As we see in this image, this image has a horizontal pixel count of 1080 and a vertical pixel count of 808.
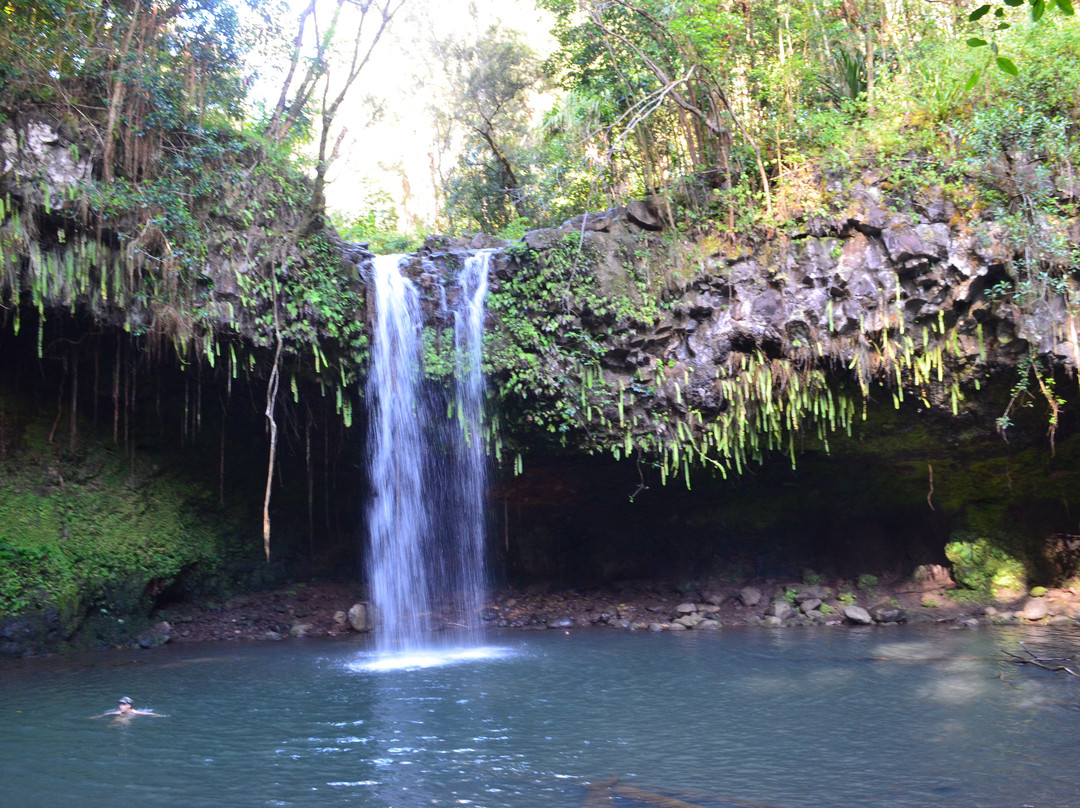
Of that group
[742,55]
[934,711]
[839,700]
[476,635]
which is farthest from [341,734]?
[742,55]

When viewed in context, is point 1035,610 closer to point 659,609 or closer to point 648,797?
point 659,609

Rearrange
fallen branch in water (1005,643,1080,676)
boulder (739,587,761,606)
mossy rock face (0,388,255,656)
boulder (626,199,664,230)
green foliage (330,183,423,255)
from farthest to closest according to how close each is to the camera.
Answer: green foliage (330,183,423,255)
boulder (739,587,761,606)
boulder (626,199,664,230)
mossy rock face (0,388,255,656)
fallen branch in water (1005,643,1080,676)

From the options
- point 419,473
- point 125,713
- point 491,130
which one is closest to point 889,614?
point 419,473

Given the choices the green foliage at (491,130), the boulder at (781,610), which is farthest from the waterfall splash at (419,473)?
the green foliage at (491,130)

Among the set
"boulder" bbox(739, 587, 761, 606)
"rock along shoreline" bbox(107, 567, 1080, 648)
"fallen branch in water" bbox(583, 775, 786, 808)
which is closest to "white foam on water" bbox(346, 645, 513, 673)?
"rock along shoreline" bbox(107, 567, 1080, 648)

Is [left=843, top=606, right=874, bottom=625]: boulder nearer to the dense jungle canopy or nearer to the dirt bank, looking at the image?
the dirt bank

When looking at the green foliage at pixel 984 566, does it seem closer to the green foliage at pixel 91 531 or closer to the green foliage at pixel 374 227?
the green foliage at pixel 374 227

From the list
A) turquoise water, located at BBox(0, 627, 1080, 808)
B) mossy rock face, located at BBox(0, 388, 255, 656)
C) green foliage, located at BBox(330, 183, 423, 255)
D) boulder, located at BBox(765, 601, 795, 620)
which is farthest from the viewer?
green foliage, located at BBox(330, 183, 423, 255)

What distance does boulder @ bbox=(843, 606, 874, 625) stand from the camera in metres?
12.1

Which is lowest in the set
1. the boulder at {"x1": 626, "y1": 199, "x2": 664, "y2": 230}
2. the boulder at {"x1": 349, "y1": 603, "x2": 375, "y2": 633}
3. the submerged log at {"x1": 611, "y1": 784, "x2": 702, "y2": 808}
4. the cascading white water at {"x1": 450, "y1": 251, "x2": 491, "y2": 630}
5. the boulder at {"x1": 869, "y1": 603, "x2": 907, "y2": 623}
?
the boulder at {"x1": 869, "y1": 603, "x2": 907, "y2": 623}

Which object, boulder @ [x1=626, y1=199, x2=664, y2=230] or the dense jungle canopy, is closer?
the dense jungle canopy

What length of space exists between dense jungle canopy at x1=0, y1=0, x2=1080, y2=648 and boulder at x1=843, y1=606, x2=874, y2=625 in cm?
236

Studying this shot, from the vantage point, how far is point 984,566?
1268 centimetres

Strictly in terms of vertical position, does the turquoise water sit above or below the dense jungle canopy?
below
